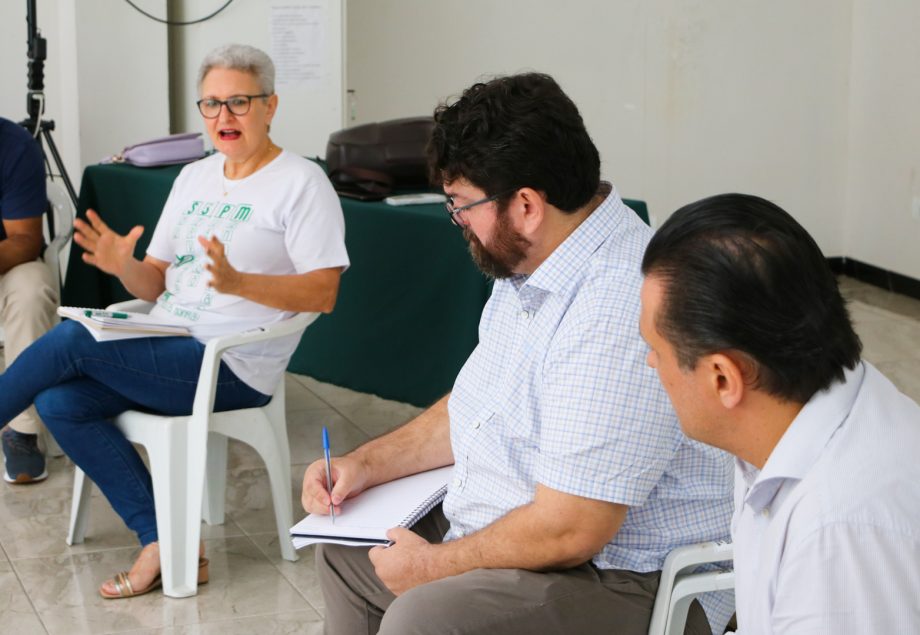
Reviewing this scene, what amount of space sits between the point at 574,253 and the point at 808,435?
621mm

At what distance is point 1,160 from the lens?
3.44 metres

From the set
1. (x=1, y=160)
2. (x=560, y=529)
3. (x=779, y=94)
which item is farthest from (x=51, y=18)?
(x=560, y=529)

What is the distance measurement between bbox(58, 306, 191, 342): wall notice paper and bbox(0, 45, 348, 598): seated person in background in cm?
3

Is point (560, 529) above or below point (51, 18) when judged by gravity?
below

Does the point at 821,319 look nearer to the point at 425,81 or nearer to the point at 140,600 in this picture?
the point at 140,600

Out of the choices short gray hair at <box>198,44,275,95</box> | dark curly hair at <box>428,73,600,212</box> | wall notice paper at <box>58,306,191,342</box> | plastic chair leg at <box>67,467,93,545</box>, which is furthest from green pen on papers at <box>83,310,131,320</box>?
dark curly hair at <box>428,73,600,212</box>

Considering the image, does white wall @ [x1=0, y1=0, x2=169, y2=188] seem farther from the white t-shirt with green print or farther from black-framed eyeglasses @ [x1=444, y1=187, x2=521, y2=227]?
black-framed eyeglasses @ [x1=444, y1=187, x2=521, y2=227]

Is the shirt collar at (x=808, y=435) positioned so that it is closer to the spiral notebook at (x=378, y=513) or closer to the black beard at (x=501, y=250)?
the black beard at (x=501, y=250)

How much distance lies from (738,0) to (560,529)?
15.4 feet

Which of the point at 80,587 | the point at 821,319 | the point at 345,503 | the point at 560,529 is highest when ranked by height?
the point at 821,319

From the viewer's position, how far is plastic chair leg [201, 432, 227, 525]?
10.1 ft

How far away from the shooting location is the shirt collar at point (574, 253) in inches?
63.8

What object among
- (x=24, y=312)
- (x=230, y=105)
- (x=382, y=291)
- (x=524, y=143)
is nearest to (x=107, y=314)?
(x=230, y=105)

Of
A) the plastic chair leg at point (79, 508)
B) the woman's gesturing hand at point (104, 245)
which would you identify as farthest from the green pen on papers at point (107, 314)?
the plastic chair leg at point (79, 508)
